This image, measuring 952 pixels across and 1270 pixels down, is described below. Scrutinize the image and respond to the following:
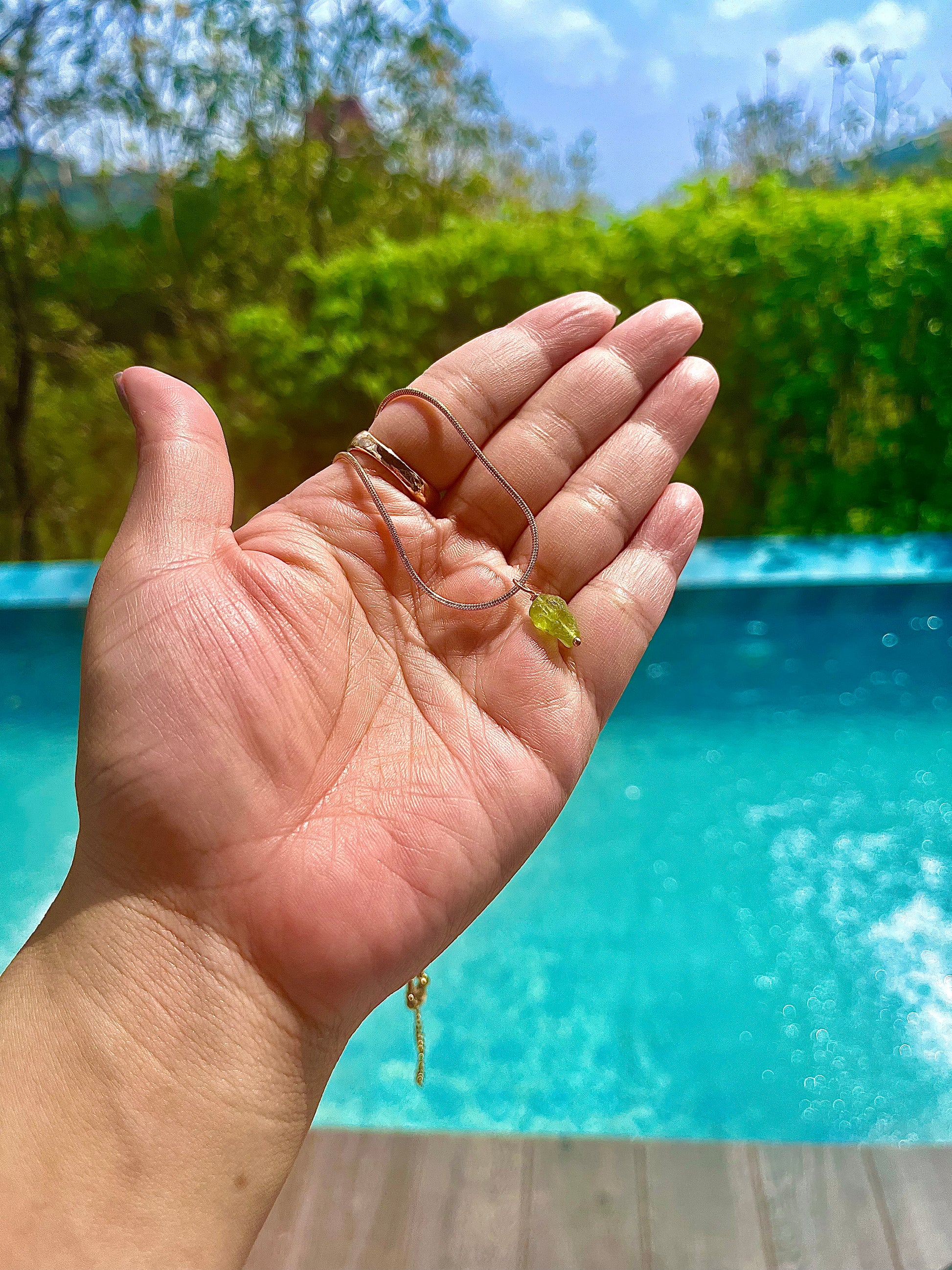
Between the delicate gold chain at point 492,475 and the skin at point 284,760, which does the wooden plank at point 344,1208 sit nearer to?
the skin at point 284,760

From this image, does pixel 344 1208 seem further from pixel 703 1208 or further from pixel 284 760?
pixel 284 760

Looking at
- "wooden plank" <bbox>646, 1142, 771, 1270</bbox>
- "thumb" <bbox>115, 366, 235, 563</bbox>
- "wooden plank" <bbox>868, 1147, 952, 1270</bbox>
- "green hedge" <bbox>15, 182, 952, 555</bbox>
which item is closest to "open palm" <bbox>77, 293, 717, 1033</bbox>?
"thumb" <bbox>115, 366, 235, 563</bbox>

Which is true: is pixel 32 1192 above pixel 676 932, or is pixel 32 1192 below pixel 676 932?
above

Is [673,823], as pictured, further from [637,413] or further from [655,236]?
[655,236]

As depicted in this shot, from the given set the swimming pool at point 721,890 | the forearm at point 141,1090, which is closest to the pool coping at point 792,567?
the swimming pool at point 721,890

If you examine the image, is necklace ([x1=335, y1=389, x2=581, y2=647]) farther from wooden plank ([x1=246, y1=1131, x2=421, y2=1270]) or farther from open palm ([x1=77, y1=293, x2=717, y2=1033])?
wooden plank ([x1=246, y1=1131, x2=421, y2=1270])

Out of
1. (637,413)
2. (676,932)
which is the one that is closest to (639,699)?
(676,932)

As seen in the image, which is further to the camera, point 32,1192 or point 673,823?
point 673,823
